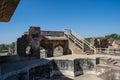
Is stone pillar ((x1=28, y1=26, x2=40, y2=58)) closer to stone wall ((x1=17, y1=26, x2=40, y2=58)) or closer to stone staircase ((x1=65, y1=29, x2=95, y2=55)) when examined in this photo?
stone wall ((x1=17, y1=26, x2=40, y2=58))

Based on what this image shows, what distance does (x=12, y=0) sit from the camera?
11.8 ft

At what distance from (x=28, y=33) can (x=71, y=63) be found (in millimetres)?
4989

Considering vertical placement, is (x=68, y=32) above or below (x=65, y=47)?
above

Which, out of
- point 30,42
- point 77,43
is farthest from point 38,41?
point 77,43

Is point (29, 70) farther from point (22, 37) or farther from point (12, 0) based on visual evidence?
point (12, 0)

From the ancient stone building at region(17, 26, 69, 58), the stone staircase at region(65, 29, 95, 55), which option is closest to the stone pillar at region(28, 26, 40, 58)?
the ancient stone building at region(17, 26, 69, 58)

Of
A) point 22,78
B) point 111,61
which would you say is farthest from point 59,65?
point 22,78

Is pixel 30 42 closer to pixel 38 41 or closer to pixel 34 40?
pixel 34 40

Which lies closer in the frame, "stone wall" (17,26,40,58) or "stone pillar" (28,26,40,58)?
"stone wall" (17,26,40,58)

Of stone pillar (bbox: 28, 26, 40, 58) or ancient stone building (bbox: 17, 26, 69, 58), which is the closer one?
ancient stone building (bbox: 17, 26, 69, 58)

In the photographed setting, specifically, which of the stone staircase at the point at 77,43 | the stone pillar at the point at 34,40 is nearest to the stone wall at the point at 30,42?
the stone pillar at the point at 34,40

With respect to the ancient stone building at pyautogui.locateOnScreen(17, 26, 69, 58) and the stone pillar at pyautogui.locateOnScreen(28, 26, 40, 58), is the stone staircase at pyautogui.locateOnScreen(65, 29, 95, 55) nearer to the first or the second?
the ancient stone building at pyautogui.locateOnScreen(17, 26, 69, 58)

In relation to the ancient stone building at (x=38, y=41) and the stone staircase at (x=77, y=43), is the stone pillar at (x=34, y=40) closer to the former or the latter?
the ancient stone building at (x=38, y=41)

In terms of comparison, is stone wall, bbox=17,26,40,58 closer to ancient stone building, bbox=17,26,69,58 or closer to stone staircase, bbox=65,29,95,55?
ancient stone building, bbox=17,26,69,58
